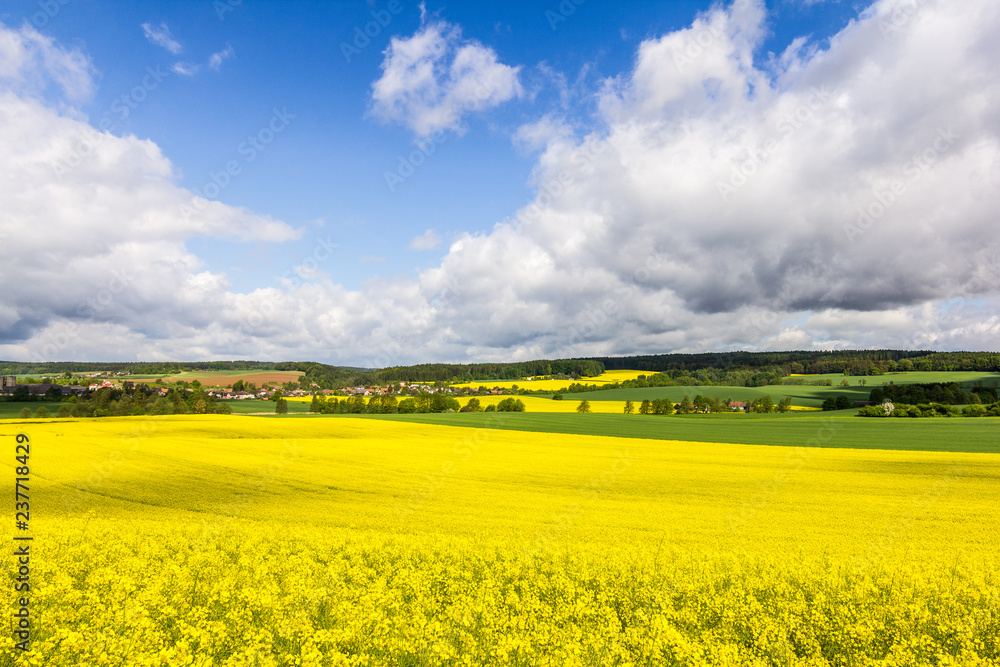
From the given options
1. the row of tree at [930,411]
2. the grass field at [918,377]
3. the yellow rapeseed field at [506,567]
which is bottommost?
the row of tree at [930,411]

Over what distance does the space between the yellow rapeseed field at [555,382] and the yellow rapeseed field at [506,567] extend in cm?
9992

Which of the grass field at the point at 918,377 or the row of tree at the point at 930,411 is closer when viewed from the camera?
the row of tree at the point at 930,411

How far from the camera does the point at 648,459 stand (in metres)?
25.9

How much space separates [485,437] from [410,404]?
45.3 meters

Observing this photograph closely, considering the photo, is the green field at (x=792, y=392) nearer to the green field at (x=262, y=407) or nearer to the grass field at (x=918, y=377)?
the grass field at (x=918, y=377)

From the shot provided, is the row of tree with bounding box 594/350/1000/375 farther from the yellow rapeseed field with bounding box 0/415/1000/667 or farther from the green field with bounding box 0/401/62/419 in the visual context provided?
the green field with bounding box 0/401/62/419

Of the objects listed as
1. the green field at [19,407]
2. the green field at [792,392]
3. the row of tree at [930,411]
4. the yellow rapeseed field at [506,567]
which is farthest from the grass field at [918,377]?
the green field at [19,407]

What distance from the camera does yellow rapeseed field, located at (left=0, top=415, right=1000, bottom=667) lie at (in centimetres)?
579

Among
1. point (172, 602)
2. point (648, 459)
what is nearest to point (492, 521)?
point (172, 602)

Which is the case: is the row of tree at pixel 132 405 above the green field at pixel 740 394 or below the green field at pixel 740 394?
above

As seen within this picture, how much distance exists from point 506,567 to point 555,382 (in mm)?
123664

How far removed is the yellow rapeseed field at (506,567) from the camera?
5.79 m

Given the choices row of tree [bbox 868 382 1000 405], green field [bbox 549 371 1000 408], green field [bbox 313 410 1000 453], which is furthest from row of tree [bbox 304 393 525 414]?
row of tree [bbox 868 382 1000 405]

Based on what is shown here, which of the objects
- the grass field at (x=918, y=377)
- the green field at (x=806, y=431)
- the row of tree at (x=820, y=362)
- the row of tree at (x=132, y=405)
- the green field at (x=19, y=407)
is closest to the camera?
the green field at (x=806, y=431)
